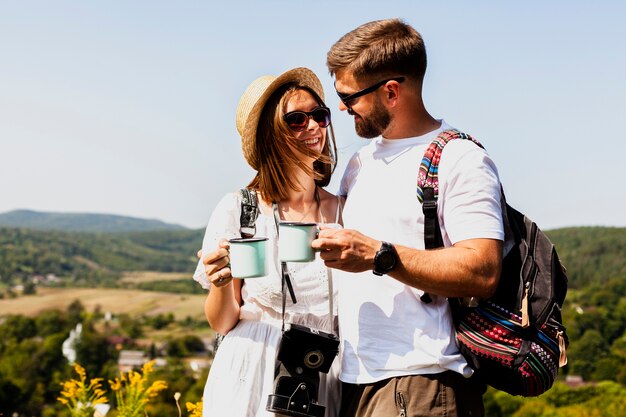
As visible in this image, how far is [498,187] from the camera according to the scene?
2.39m

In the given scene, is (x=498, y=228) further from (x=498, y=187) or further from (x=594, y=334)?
(x=594, y=334)

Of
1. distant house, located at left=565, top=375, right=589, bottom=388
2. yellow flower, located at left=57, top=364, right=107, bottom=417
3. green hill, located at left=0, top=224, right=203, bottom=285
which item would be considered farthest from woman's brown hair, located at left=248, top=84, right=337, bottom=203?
green hill, located at left=0, top=224, right=203, bottom=285

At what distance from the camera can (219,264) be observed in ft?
8.61

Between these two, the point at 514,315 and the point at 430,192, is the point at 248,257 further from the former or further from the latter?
the point at 514,315

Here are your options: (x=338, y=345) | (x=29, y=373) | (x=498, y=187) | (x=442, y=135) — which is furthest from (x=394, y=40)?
(x=29, y=373)

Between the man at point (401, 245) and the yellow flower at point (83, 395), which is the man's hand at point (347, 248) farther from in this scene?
the yellow flower at point (83, 395)

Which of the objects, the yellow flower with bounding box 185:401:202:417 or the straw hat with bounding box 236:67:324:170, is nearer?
the straw hat with bounding box 236:67:324:170

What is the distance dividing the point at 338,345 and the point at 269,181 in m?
0.75

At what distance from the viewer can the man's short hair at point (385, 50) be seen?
8.45ft

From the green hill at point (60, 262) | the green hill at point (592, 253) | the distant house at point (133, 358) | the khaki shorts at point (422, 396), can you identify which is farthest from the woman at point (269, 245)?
the green hill at point (60, 262)

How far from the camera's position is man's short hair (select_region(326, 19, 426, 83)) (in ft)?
8.45

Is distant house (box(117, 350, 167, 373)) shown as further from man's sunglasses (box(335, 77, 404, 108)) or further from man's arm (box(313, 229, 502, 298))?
man's arm (box(313, 229, 502, 298))

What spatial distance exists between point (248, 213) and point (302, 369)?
658 mm

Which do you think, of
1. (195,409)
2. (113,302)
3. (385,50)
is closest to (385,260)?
(385,50)
